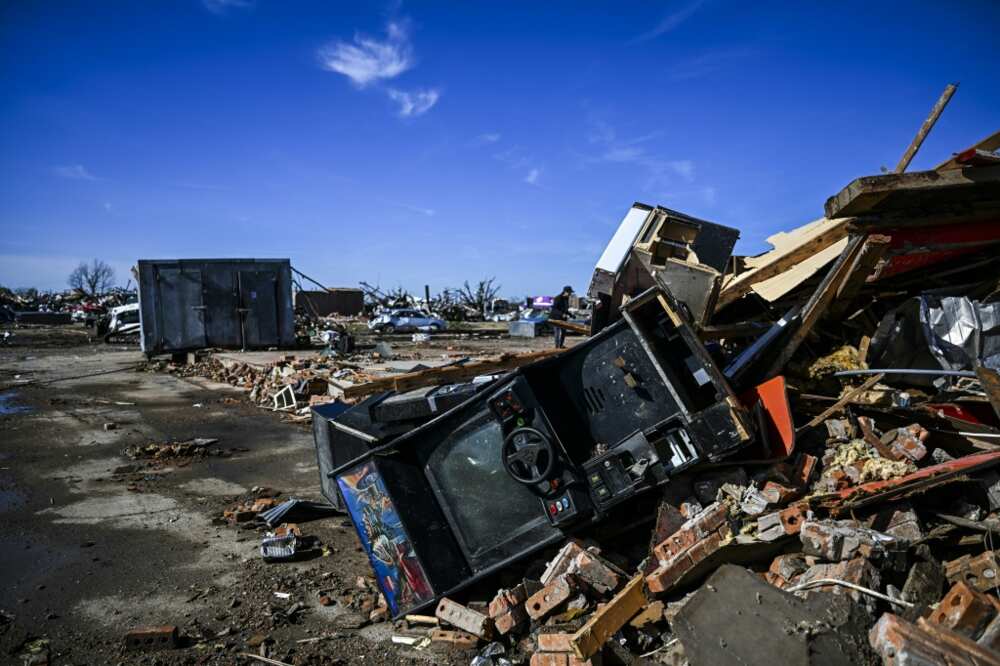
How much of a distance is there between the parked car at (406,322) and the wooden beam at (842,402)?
78.4 feet

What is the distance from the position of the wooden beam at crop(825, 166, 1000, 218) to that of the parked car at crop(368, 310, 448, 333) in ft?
78.9

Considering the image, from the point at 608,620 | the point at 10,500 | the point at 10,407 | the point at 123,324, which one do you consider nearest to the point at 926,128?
the point at 608,620

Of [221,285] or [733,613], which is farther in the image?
[221,285]

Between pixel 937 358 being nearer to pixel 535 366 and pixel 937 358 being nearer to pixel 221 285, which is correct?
pixel 535 366

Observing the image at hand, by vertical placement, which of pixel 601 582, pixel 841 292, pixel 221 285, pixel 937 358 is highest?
pixel 221 285

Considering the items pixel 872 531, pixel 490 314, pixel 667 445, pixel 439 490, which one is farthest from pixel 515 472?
pixel 490 314

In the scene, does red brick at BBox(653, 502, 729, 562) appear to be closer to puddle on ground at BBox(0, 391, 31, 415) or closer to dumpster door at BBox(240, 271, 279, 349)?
puddle on ground at BBox(0, 391, 31, 415)

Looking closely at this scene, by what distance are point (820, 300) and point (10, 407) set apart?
11974 mm

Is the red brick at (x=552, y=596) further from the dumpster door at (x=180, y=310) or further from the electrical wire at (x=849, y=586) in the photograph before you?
the dumpster door at (x=180, y=310)

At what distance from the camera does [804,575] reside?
2.87 meters

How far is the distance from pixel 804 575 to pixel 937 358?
2.62 meters

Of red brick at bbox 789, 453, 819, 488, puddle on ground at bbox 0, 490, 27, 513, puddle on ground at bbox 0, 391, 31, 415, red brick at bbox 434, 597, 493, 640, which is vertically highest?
puddle on ground at bbox 0, 391, 31, 415

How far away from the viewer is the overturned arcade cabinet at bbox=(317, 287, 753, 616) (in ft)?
10.6

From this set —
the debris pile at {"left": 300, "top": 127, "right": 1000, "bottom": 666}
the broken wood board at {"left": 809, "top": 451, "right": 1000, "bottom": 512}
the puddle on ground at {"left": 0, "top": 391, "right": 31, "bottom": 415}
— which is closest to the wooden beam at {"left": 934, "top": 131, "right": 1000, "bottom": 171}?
the debris pile at {"left": 300, "top": 127, "right": 1000, "bottom": 666}
